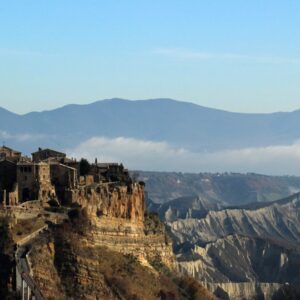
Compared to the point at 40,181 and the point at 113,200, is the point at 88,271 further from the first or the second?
the point at 113,200

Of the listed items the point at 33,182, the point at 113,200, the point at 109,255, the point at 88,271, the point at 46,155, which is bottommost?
the point at 88,271

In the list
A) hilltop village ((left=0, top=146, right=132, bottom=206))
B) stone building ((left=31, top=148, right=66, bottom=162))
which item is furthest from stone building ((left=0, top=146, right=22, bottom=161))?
stone building ((left=31, top=148, right=66, bottom=162))

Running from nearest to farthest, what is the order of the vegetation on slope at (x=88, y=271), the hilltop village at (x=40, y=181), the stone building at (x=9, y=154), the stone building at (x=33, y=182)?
the vegetation on slope at (x=88, y=271) → the hilltop village at (x=40, y=181) → the stone building at (x=33, y=182) → the stone building at (x=9, y=154)

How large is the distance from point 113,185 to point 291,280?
312 feet

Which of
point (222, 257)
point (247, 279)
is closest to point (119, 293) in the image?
point (247, 279)

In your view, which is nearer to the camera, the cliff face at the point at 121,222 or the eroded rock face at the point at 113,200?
the cliff face at the point at 121,222

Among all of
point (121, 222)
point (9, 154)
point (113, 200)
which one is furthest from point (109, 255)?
point (9, 154)

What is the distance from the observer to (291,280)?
585 ft

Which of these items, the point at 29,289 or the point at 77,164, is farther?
the point at 77,164

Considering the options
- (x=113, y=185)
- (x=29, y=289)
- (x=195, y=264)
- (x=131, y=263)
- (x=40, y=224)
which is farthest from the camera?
(x=195, y=264)

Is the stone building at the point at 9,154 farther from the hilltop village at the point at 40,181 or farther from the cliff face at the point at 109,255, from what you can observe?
the cliff face at the point at 109,255

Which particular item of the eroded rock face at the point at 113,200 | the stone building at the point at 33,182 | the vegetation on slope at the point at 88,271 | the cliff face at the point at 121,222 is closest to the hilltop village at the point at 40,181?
the stone building at the point at 33,182

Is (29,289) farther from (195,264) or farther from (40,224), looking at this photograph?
(195,264)

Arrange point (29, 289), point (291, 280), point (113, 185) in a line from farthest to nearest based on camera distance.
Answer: point (291, 280) → point (113, 185) → point (29, 289)
